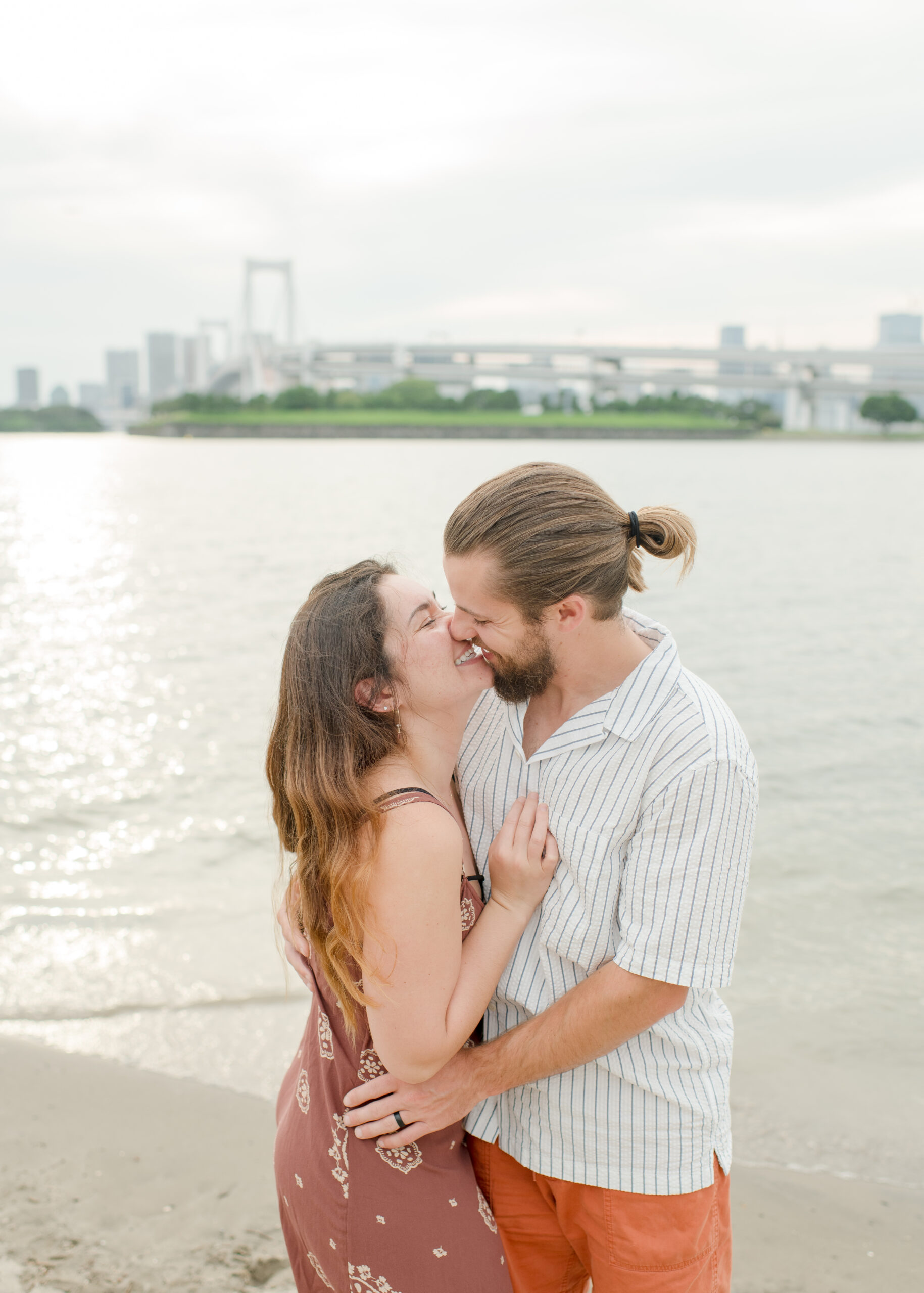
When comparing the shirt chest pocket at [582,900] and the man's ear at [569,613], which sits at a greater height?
the man's ear at [569,613]

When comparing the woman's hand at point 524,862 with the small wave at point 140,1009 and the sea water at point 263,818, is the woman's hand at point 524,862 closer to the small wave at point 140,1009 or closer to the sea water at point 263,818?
the sea water at point 263,818

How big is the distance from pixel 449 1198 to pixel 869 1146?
88.6 inches

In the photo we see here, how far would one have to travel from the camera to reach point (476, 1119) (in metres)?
1.68

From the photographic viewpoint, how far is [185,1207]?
262 centimetres

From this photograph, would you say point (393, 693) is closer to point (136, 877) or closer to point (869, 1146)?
point (869, 1146)

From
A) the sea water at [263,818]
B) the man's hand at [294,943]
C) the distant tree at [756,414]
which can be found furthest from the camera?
the distant tree at [756,414]

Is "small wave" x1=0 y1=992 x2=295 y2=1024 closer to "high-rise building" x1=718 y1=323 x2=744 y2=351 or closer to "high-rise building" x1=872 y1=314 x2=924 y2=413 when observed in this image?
"high-rise building" x1=872 y1=314 x2=924 y2=413

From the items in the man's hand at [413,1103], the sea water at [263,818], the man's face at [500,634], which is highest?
the man's face at [500,634]

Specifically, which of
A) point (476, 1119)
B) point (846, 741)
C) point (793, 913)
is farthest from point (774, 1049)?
point (846, 741)

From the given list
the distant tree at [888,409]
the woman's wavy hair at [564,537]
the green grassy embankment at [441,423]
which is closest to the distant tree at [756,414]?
the green grassy embankment at [441,423]

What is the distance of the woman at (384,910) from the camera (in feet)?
4.70

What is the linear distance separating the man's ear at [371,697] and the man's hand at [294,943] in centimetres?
41

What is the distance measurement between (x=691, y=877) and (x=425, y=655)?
0.52 m

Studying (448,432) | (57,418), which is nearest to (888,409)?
(448,432)
